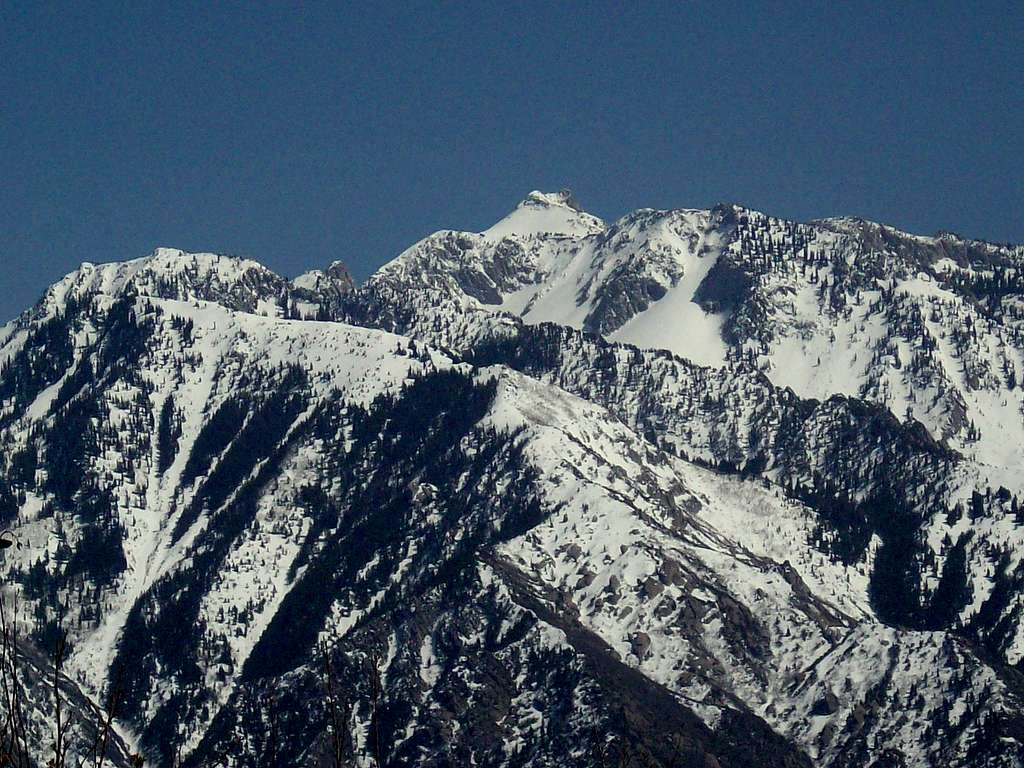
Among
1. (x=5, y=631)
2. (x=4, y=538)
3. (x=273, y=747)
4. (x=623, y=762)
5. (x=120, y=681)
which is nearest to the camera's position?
(x=4, y=538)

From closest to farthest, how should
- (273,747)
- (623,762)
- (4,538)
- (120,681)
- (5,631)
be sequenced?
(4,538) → (5,631) → (120,681) → (273,747) → (623,762)

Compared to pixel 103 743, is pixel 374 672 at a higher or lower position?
higher

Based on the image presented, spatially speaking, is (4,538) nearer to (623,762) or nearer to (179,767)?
(179,767)

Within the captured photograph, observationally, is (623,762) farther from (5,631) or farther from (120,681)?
(5,631)

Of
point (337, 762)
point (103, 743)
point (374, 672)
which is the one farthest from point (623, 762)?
point (103, 743)

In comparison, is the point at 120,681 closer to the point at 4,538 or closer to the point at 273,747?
the point at 273,747

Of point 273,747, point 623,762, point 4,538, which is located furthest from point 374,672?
point 4,538

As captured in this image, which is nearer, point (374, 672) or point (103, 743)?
point (103, 743)

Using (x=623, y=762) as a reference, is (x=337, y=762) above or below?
below

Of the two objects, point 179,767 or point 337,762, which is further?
point 179,767
